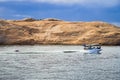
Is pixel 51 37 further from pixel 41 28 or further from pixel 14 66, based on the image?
pixel 14 66

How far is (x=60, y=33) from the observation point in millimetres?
157125

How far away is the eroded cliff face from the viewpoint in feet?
487

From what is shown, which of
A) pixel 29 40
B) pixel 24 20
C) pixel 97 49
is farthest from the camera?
pixel 24 20

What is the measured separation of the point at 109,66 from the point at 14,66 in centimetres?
1274

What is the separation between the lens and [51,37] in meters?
154

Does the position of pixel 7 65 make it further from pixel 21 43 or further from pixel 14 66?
pixel 21 43

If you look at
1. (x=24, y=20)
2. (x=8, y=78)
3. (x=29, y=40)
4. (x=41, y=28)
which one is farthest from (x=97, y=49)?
(x=24, y=20)

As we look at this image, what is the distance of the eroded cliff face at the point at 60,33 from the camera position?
148 m

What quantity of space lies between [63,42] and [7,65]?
8815 centimetres

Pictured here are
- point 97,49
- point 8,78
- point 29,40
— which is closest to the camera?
point 8,78

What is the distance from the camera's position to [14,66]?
6275cm

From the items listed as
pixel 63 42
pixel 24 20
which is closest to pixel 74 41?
pixel 63 42

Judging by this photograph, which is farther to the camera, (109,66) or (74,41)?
(74,41)

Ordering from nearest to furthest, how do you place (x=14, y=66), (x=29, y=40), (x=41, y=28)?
1. (x=14, y=66)
2. (x=29, y=40)
3. (x=41, y=28)
